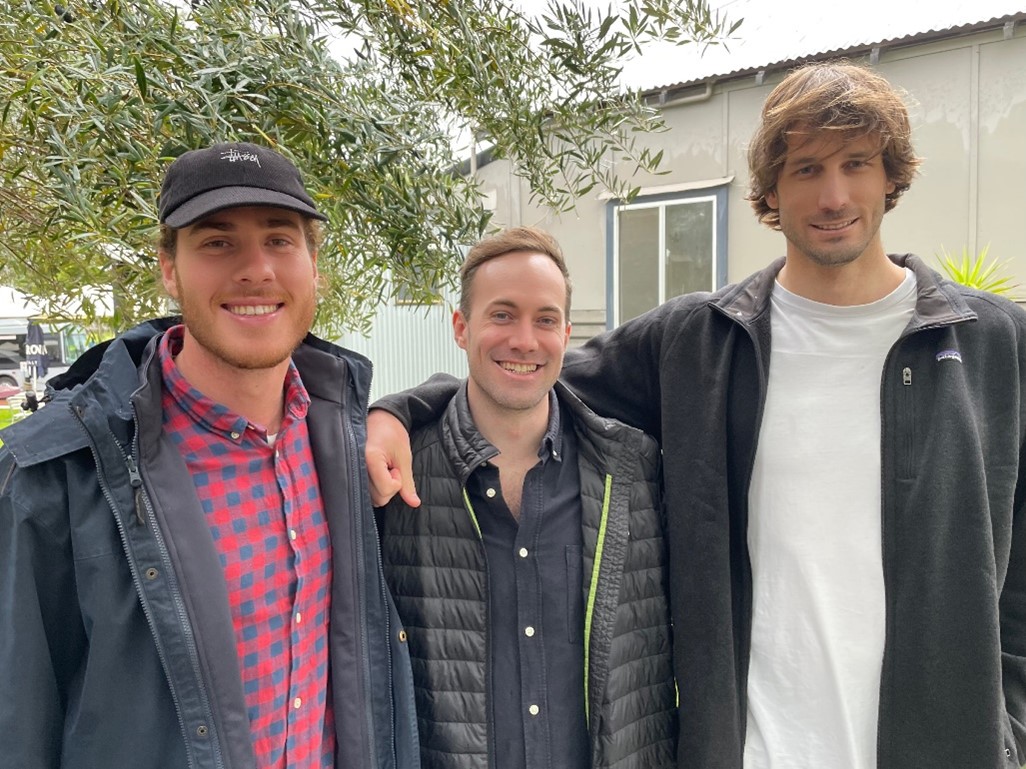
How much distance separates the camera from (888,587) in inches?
78.9

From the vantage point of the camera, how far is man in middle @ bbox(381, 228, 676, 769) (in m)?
1.91

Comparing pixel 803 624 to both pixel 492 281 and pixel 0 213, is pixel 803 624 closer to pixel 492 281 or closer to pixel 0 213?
pixel 492 281

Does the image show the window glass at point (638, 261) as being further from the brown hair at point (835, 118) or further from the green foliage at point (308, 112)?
the brown hair at point (835, 118)

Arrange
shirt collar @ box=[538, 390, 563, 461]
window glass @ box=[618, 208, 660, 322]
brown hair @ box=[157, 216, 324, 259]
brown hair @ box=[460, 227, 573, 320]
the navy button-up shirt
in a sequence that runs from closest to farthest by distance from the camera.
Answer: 1. brown hair @ box=[157, 216, 324, 259]
2. the navy button-up shirt
3. shirt collar @ box=[538, 390, 563, 461]
4. brown hair @ box=[460, 227, 573, 320]
5. window glass @ box=[618, 208, 660, 322]

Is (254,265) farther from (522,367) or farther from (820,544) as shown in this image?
(820,544)

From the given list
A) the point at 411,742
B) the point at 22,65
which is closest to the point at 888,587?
the point at 411,742

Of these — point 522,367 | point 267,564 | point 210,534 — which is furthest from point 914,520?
point 210,534

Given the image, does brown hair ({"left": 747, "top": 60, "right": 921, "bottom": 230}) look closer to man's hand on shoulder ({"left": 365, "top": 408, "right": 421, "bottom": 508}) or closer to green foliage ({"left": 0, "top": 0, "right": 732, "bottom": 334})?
green foliage ({"left": 0, "top": 0, "right": 732, "bottom": 334})

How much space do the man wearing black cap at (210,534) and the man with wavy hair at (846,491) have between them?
0.82 feet

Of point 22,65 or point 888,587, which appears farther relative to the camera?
point 888,587

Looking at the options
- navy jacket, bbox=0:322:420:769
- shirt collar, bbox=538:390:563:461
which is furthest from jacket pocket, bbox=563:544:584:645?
navy jacket, bbox=0:322:420:769

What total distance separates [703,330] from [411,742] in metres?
1.42

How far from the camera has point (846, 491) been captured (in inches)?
81.5

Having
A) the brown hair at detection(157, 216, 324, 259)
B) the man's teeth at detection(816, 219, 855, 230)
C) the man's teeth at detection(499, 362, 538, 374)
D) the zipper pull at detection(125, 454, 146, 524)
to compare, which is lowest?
the zipper pull at detection(125, 454, 146, 524)
